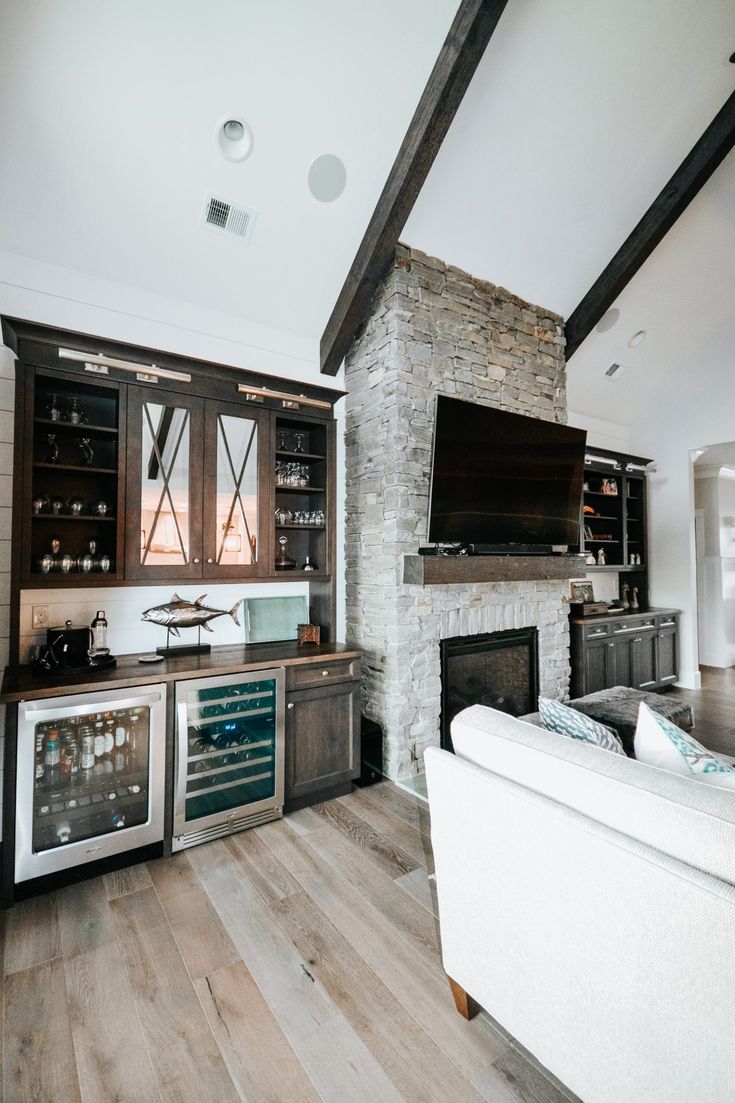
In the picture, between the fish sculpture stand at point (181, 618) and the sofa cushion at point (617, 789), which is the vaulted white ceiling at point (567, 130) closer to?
the fish sculpture stand at point (181, 618)

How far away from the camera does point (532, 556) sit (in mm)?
3656

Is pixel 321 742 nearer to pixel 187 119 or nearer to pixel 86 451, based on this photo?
pixel 86 451

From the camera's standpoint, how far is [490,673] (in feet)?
12.3

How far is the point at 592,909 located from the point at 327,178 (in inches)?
134

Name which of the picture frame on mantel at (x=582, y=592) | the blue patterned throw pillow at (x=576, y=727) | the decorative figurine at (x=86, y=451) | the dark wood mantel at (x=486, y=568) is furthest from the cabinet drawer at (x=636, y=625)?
the decorative figurine at (x=86, y=451)

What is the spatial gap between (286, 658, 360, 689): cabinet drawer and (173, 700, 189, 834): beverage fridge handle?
1.89 ft

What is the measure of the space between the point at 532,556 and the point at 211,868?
273 centimetres

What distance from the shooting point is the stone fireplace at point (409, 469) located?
322 cm

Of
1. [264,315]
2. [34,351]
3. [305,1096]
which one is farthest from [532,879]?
[264,315]

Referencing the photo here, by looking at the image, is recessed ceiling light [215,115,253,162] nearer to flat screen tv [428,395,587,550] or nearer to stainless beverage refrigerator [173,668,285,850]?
flat screen tv [428,395,587,550]

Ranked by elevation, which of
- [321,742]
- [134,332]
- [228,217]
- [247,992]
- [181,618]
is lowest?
[247,992]

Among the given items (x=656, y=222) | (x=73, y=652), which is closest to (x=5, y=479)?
(x=73, y=652)

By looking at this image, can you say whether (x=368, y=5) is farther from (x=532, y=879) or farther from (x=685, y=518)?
(x=685, y=518)

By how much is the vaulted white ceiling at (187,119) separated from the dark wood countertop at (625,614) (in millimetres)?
3699
